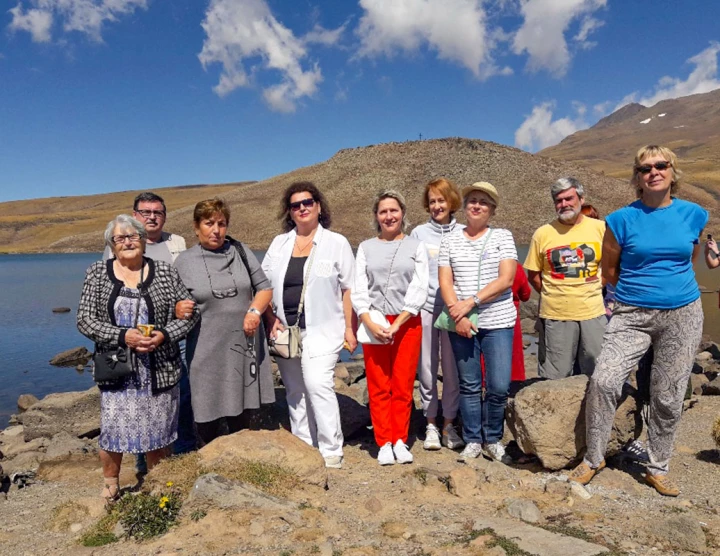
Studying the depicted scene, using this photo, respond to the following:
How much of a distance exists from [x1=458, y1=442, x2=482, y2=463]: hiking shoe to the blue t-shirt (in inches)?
75.8

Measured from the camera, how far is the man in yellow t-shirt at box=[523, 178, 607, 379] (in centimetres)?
520

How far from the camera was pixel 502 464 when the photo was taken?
16.3ft

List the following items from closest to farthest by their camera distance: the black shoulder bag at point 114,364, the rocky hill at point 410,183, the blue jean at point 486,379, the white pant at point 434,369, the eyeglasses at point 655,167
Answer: the eyeglasses at point 655,167 → the black shoulder bag at point 114,364 → the blue jean at point 486,379 → the white pant at point 434,369 → the rocky hill at point 410,183

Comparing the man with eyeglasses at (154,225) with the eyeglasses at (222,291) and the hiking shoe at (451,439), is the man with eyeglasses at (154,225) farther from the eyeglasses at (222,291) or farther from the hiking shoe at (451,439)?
the hiking shoe at (451,439)

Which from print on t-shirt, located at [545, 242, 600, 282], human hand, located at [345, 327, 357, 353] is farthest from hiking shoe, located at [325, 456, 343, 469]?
print on t-shirt, located at [545, 242, 600, 282]

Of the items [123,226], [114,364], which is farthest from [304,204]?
[114,364]

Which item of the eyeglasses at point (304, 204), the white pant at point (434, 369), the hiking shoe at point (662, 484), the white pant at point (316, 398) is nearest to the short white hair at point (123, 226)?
the eyeglasses at point (304, 204)

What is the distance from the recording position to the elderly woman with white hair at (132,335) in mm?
4281

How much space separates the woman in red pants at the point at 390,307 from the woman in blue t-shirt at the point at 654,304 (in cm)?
152

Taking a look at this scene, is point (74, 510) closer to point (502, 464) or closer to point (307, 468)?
point (307, 468)

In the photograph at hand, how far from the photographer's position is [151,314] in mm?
4406

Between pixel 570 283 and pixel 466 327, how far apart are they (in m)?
1.17

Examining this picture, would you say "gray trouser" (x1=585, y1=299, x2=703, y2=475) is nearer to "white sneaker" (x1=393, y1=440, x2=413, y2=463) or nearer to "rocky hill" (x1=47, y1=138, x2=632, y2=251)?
"white sneaker" (x1=393, y1=440, x2=413, y2=463)

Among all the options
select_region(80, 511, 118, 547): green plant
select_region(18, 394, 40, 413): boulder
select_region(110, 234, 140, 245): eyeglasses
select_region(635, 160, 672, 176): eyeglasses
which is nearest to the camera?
select_region(80, 511, 118, 547): green plant
